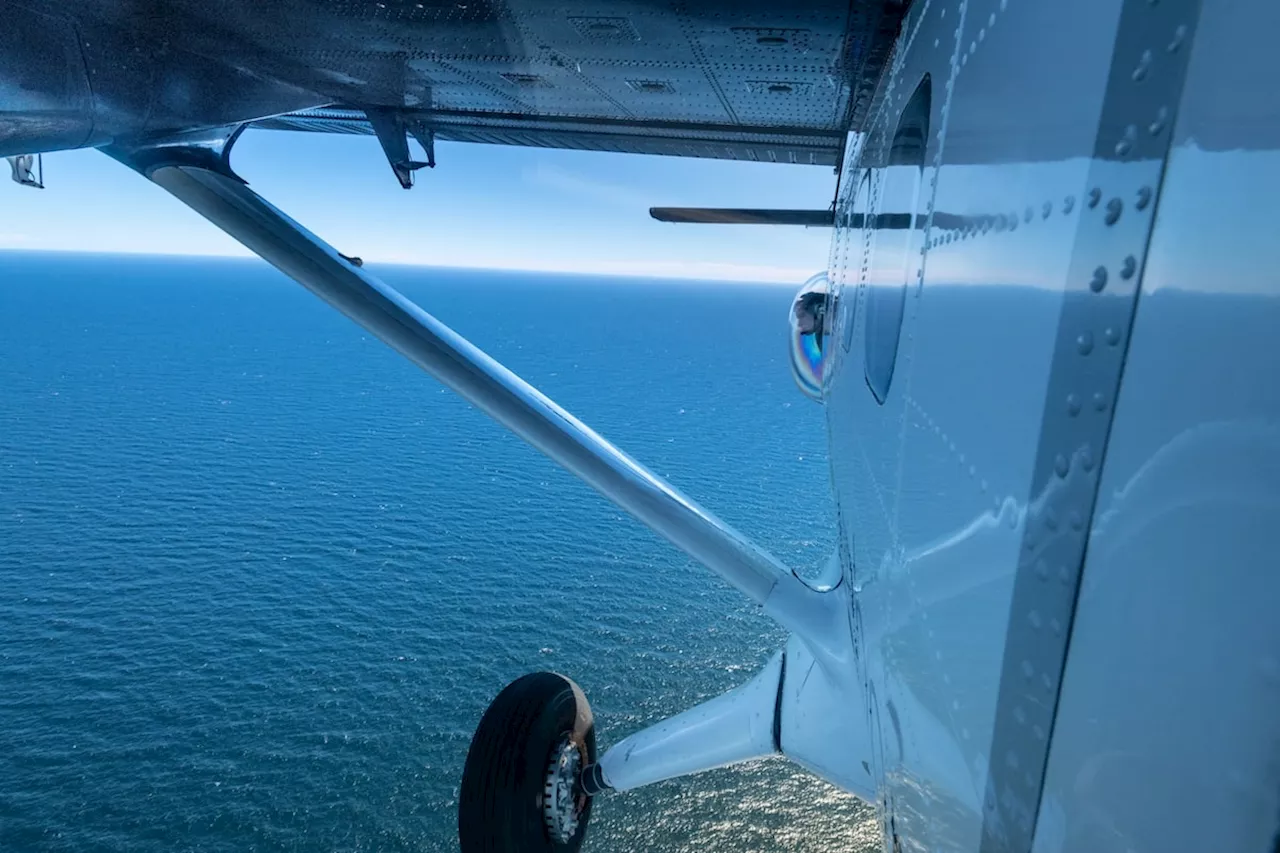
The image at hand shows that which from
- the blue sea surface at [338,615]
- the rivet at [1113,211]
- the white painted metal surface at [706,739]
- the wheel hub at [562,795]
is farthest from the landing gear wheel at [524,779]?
the blue sea surface at [338,615]

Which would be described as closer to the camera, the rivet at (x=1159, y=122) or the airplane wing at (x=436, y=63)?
the rivet at (x=1159, y=122)

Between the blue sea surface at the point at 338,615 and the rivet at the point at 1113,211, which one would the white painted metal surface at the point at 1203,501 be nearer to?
the rivet at the point at 1113,211

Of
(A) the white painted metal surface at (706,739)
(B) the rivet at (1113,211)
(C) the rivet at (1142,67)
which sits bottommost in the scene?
(A) the white painted metal surface at (706,739)

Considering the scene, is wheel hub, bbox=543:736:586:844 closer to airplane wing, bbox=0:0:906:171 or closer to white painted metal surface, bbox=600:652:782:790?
white painted metal surface, bbox=600:652:782:790

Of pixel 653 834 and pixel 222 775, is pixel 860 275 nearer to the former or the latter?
pixel 653 834

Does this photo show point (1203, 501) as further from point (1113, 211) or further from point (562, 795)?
point (562, 795)

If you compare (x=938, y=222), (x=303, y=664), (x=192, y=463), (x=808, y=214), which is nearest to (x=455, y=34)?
(x=938, y=222)
